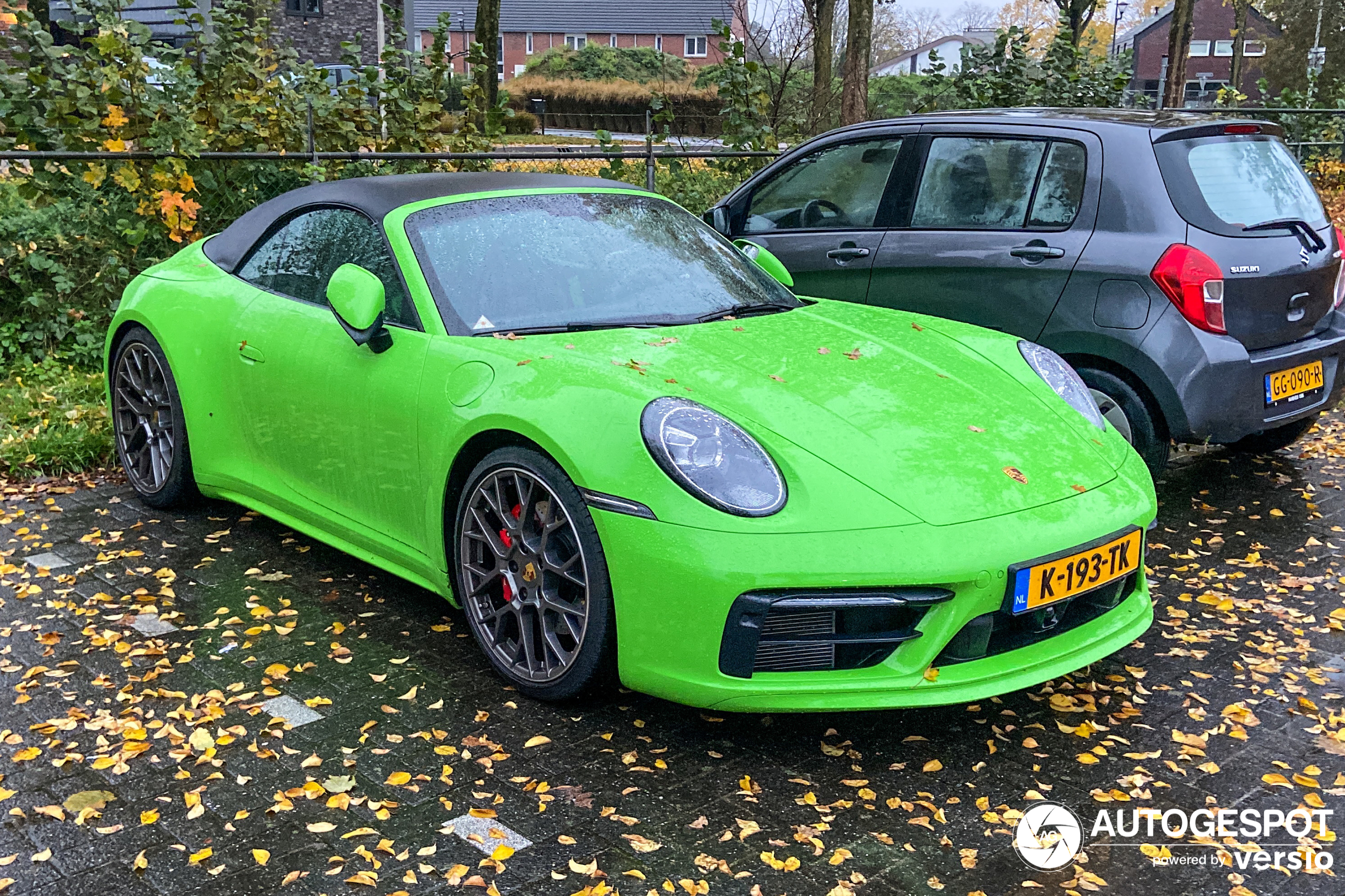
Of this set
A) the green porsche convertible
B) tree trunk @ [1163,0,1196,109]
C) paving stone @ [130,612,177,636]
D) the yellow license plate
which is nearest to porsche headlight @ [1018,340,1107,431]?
the green porsche convertible

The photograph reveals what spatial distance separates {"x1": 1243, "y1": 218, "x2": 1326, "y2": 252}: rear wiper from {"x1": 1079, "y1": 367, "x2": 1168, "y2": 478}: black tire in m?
0.89

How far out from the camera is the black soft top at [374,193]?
14.3 feet

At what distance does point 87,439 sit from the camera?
6090 millimetres

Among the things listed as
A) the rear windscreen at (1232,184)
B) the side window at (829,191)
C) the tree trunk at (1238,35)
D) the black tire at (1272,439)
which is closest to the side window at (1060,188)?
the rear windscreen at (1232,184)

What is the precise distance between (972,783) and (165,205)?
615cm

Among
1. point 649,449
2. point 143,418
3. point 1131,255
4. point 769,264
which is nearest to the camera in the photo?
→ point 649,449

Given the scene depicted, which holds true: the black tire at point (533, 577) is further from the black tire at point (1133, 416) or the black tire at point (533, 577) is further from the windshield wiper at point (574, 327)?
the black tire at point (1133, 416)

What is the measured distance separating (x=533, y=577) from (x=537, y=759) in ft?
1.69

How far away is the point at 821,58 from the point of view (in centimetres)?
1520

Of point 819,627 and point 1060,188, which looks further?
point 1060,188

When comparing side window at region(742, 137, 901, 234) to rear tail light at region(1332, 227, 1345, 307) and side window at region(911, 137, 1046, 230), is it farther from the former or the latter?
rear tail light at region(1332, 227, 1345, 307)

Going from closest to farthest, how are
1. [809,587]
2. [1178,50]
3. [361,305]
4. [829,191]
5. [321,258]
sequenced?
[809,587] < [361,305] < [321,258] < [829,191] < [1178,50]

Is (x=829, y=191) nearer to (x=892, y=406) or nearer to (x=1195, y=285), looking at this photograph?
(x=1195, y=285)

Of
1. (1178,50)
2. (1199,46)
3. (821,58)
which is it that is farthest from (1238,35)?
(1199,46)
